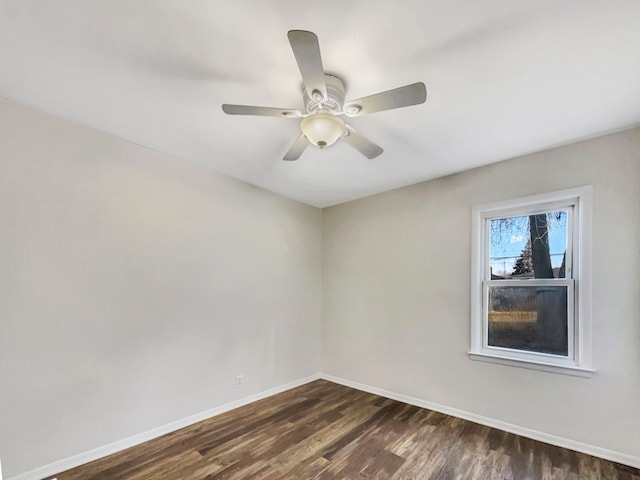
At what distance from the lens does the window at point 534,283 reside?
245 cm

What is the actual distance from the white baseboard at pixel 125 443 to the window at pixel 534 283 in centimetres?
240

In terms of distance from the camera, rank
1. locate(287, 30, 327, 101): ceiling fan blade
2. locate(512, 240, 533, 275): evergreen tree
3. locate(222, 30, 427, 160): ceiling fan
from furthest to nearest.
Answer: locate(512, 240, 533, 275): evergreen tree → locate(222, 30, 427, 160): ceiling fan → locate(287, 30, 327, 101): ceiling fan blade

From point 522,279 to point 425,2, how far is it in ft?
8.02

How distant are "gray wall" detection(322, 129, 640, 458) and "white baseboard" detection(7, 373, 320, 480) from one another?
1400 mm

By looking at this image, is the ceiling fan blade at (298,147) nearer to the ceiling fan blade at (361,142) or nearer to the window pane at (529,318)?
the ceiling fan blade at (361,142)

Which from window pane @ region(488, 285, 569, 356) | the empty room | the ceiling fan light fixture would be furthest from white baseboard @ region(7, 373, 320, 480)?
the ceiling fan light fixture

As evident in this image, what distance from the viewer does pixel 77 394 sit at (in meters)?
2.20

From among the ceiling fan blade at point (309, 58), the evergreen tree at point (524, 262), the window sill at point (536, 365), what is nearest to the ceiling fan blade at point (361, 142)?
the ceiling fan blade at point (309, 58)

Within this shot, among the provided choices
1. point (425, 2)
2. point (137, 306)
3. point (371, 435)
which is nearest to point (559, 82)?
point (425, 2)

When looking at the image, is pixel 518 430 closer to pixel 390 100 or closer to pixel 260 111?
pixel 390 100

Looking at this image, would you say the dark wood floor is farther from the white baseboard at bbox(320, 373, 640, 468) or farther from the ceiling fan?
the ceiling fan

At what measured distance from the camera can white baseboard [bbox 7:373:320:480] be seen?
2045mm

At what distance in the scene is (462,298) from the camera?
121 inches

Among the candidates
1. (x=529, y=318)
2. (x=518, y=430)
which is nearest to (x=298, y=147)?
(x=529, y=318)
